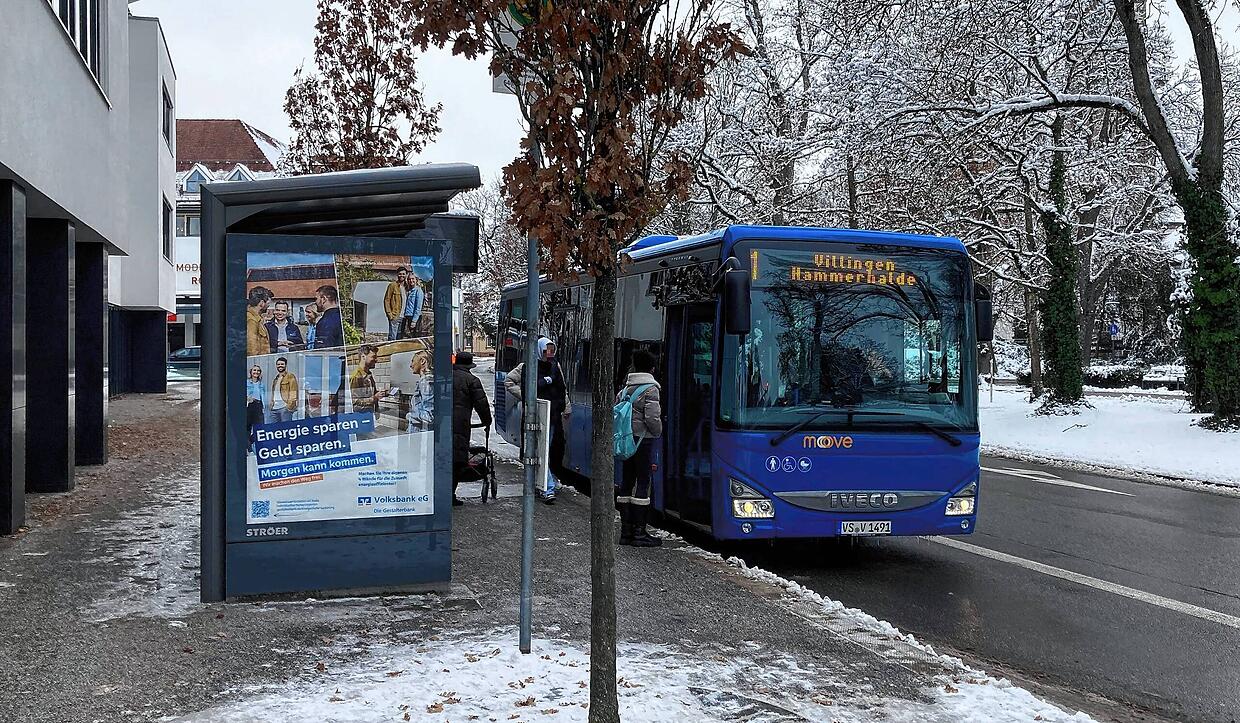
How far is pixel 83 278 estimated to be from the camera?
57.0ft

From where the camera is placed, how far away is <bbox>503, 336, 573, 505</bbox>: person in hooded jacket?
540 inches

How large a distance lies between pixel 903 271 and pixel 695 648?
4.67 metres

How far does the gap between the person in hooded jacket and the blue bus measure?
11.5 feet

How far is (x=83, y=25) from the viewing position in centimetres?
1505

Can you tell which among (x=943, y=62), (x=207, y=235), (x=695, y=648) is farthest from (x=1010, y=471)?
(x=207, y=235)

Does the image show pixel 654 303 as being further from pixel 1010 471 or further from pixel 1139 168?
pixel 1139 168

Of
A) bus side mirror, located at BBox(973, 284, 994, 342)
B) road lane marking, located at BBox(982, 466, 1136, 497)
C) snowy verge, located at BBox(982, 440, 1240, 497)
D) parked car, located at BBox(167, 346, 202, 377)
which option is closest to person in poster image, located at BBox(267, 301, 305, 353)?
bus side mirror, located at BBox(973, 284, 994, 342)

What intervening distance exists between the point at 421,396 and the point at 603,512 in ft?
10.5

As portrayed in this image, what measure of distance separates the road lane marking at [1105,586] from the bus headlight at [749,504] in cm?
241

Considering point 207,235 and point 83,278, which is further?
point 83,278

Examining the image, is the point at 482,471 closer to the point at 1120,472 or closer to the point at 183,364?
the point at 1120,472

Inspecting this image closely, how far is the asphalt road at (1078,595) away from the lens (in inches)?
265

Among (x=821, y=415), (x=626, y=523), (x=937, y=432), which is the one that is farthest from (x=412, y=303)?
(x=937, y=432)

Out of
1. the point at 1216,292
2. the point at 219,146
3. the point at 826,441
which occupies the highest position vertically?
the point at 219,146
